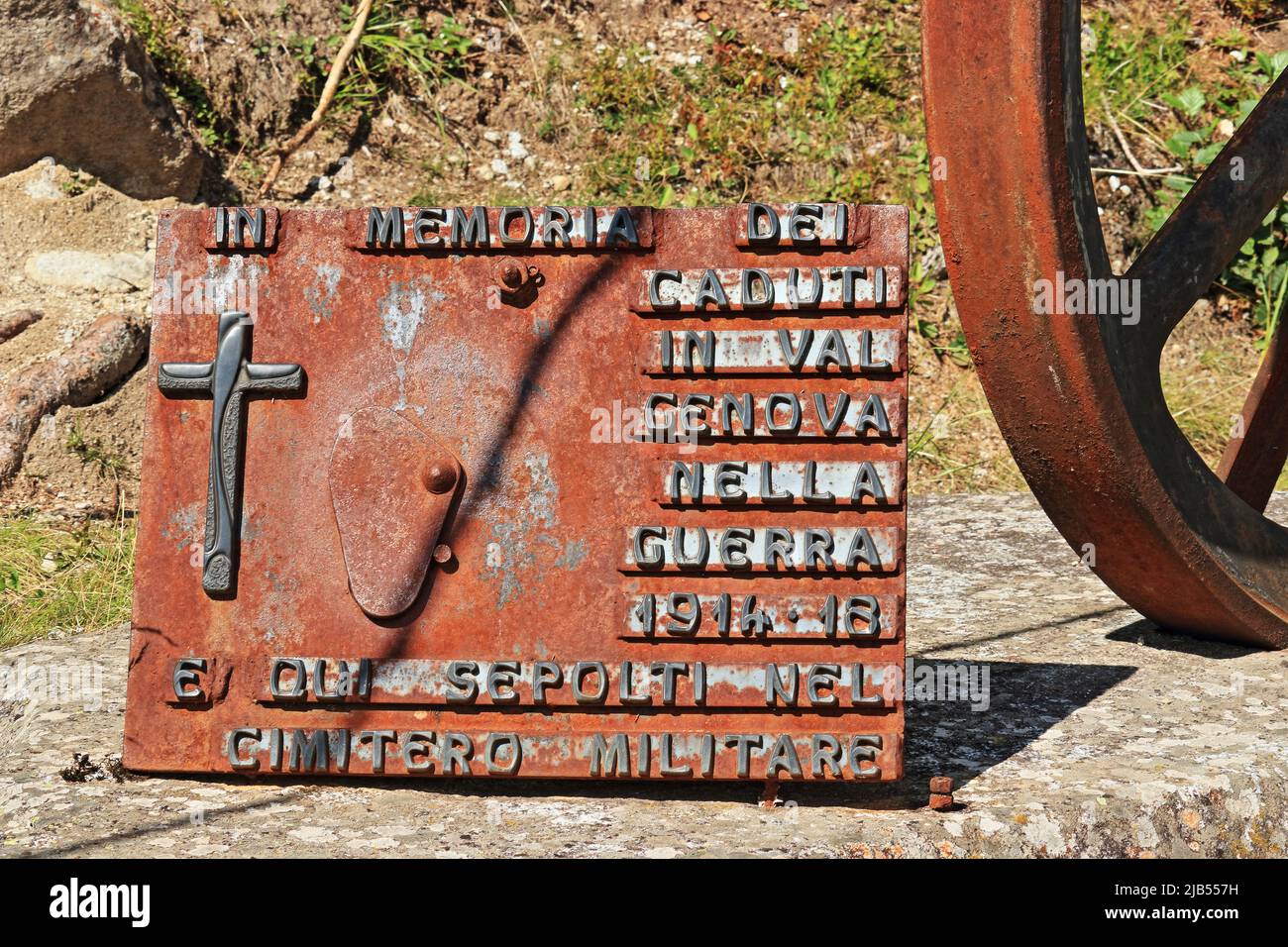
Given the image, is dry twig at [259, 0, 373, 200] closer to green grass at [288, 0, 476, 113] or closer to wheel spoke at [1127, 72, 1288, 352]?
green grass at [288, 0, 476, 113]

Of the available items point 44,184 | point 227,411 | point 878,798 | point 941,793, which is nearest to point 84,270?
point 44,184

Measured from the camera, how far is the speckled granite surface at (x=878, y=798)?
78.1 inches

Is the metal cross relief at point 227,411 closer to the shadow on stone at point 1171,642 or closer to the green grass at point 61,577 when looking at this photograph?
the green grass at point 61,577

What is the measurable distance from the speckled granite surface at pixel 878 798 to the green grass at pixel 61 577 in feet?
2.41

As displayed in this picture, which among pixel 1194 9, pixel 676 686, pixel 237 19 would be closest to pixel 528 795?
pixel 676 686

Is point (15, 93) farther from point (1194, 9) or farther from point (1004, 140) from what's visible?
point (1194, 9)

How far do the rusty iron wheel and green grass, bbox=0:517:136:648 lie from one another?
2.54 metres

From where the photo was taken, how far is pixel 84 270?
15.3ft

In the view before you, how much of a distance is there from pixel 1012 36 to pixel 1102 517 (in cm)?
91

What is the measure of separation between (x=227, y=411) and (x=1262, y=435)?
2.42 meters

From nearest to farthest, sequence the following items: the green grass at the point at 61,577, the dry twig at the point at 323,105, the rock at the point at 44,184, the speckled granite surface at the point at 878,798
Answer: the speckled granite surface at the point at 878,798, the green grass at the point at 61,577, the rock at the point at 44,184, the dry twig at the point at 323,105

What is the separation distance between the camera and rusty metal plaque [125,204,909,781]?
2.14 meters

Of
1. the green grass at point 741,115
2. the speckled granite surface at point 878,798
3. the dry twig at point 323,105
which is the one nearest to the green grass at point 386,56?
the dry twig at point 323,105

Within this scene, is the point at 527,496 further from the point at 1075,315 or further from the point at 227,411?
the point at 1075,315
